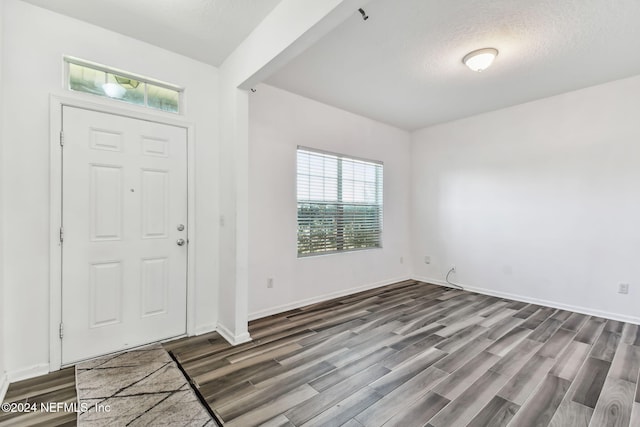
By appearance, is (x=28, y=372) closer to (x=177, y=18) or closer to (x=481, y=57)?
(x=177, y=18)

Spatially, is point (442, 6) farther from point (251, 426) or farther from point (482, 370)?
point (251, 426)

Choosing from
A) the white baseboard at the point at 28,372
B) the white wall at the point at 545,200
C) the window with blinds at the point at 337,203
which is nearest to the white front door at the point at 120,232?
the white baseboard at the point at 28,372

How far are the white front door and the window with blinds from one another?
1531mm

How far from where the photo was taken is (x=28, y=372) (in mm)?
2105

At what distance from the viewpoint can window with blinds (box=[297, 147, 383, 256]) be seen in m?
3.85

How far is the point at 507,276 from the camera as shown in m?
4.20

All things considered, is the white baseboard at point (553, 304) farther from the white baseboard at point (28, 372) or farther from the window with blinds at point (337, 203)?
the white baseboard at point (28, 372)

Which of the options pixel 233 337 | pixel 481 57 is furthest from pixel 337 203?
pixel 481 57

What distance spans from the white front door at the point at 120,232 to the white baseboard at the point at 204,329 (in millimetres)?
128

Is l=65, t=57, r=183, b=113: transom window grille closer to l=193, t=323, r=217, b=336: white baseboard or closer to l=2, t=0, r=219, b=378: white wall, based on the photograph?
l=2, t=0, r=219, b=378: white wall

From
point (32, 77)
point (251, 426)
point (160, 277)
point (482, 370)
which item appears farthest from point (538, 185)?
point (32, 77)

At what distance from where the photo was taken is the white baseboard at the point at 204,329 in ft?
9.45

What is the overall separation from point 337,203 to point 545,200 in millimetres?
2814

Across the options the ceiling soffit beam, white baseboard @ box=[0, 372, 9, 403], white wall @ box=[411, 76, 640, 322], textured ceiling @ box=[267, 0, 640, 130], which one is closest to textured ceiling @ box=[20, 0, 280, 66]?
the ceiling soffit beam
